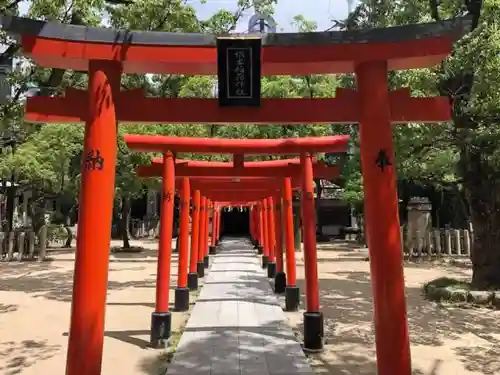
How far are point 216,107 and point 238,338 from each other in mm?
4163

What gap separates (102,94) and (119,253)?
63.9 ft

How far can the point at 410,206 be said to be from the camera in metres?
21.3

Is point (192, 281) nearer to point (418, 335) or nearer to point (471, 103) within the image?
point (418, 335)

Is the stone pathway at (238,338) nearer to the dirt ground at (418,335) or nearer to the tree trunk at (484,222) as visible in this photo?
the dirt ground at (418,335)

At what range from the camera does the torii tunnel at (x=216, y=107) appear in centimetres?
440

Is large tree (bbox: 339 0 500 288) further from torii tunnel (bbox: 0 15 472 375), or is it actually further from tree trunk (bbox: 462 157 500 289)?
torii tunnel (bbox: 0 15 472 375)

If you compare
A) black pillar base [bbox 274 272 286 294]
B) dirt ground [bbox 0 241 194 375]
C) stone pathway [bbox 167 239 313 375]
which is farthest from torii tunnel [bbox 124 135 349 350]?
black pillar base [bbox 274 272 286 294]

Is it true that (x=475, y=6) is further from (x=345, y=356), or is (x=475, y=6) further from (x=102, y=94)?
(x=102, y=94)

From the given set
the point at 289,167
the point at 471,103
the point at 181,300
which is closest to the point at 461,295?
the point at 471,103

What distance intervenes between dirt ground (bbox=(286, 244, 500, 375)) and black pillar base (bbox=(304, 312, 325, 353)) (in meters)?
0.15

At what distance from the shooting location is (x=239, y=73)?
4.70 meters

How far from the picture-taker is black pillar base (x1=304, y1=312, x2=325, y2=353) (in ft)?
22.6

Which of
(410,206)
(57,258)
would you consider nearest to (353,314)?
(410,206)

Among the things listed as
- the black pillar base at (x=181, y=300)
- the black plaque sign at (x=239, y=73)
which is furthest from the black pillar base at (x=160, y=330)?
the black plaque sign at (x=239, y=73)
